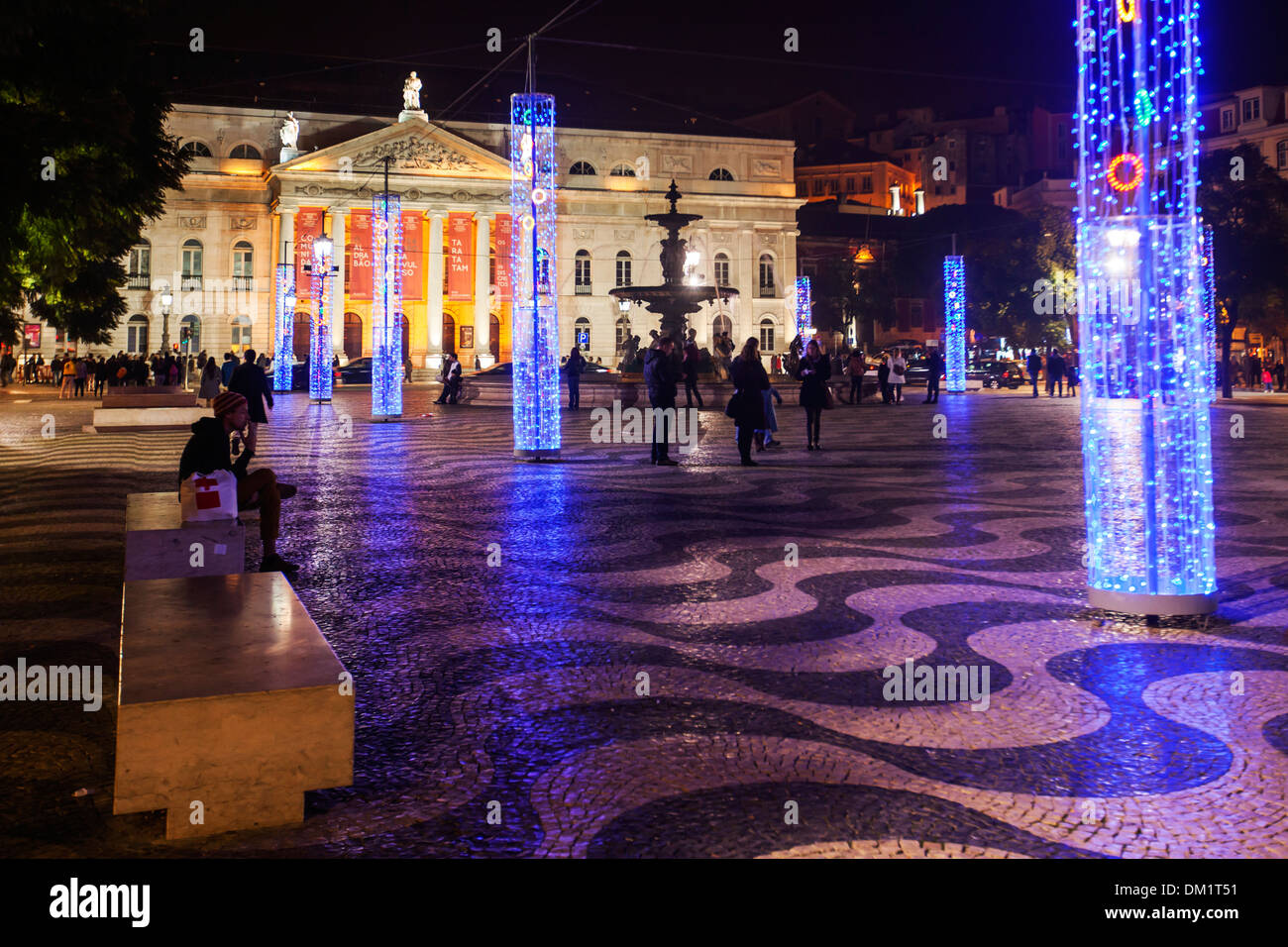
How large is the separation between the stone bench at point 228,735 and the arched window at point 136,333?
61.0m

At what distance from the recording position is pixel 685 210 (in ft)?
217

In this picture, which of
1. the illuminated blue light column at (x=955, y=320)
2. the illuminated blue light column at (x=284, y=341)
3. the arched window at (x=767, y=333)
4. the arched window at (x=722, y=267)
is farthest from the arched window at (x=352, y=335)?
the illuminated blue light column at (x=955, y=320)

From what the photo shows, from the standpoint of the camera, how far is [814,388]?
50.5 ft

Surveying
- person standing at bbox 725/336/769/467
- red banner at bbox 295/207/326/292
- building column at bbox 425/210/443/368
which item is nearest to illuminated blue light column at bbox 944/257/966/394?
person standing at bbox 725/336/769/467

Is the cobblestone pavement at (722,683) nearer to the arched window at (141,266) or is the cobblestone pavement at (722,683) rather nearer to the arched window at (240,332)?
the arched window at (240,332)

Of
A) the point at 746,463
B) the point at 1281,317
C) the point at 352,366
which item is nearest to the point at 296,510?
the point at 746,463

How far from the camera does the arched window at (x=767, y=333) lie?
7012 centimetres

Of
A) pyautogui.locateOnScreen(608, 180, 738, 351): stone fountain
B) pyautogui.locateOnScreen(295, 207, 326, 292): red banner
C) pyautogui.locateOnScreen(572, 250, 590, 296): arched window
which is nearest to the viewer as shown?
pyautogui.locateOnScreen(608, 180, 738, 351): stone fountain

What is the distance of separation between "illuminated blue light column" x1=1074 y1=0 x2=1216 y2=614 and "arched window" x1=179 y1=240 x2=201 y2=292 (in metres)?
60.8

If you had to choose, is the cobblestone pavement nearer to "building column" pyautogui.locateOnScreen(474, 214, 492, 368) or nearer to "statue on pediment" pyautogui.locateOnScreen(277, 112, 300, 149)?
"building column" pyautogui.locateOnScreen(474, 214, 492, 368)

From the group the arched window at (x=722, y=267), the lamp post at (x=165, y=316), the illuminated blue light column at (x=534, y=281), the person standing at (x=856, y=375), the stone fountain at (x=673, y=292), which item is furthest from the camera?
the arched window at (x=722, y=267)

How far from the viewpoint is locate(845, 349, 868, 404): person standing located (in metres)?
30.2
